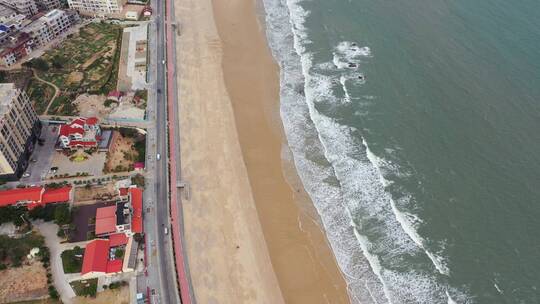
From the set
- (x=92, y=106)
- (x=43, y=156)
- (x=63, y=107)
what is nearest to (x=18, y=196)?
(x=43, y=156)

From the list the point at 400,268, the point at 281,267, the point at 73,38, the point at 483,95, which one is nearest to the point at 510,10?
the point at 483,95

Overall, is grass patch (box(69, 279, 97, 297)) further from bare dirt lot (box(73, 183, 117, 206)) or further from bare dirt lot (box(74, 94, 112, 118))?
bare dirt lot (box(74, 94, 112, 118))

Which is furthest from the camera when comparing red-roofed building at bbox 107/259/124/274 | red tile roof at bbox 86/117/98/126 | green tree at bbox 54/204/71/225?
red tile roof at bbox 86/117/98/126

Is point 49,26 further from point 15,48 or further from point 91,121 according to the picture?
point 91,121

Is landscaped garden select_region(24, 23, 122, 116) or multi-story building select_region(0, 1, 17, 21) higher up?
multi-story building select_region(0, 1, 17, 21)

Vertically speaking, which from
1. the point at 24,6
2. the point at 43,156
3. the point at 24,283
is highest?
the point at 24,6

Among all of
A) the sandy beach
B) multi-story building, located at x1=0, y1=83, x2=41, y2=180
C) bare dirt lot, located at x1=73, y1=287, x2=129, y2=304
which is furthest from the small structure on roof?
bare dirt lot, located at x1=73, y1=287, x2=129, y2=304
